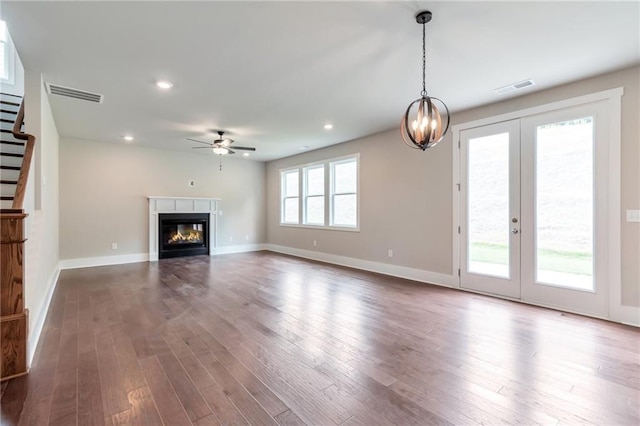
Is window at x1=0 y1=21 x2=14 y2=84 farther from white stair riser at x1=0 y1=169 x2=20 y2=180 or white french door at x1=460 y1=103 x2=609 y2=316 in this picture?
white french door at x1=460 y1=103 x2=609 y2=316

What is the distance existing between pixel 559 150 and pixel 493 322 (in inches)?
89.6

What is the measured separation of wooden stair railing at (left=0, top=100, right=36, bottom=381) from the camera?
2.11 meters

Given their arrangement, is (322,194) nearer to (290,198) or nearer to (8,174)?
(290,198)

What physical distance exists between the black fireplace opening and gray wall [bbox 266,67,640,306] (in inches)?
119

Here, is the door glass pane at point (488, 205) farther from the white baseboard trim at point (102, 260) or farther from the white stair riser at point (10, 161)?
the white baseboard trim at point (102, 260)

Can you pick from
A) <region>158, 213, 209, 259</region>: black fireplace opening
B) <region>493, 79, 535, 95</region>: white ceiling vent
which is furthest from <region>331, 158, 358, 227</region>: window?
<region>158, 213, 209, 259</region>: black fireplace opening

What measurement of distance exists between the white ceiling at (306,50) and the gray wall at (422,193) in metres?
0.25

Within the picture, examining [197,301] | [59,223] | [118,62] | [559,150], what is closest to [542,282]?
[559,150]

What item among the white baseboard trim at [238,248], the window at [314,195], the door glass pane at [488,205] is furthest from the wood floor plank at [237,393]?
the white baseboard trim at [238,248]

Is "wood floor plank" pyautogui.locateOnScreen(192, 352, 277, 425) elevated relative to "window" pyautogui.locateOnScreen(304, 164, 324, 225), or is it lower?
lower

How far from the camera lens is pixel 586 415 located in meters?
1.71

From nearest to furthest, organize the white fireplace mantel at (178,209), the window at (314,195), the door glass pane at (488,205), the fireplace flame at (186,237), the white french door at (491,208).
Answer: the white french door at (491,208)
the door glass pane at (488,205)
the white fireplace mantel at (178,209)
the window at (314,195)
the fireplace flame at (186,237)

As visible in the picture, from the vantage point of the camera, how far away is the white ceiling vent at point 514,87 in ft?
11.3

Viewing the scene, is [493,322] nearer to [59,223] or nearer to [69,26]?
[69,26]
